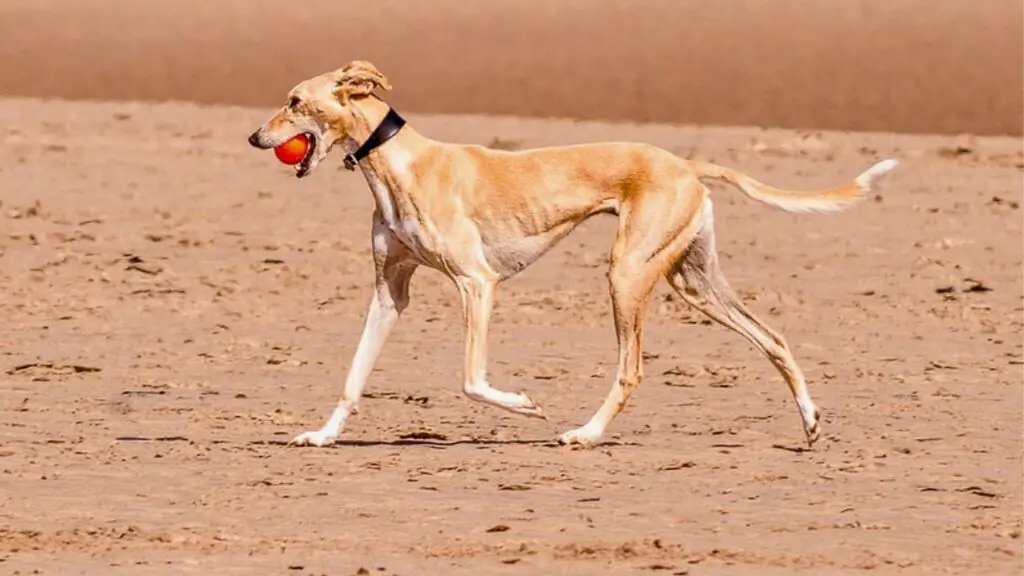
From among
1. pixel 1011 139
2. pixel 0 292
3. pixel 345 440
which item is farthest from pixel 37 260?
pixel 1011 139

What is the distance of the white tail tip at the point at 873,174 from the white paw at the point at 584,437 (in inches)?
58.1

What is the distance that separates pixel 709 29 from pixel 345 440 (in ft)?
88.5

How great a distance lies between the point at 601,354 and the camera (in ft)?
42.6

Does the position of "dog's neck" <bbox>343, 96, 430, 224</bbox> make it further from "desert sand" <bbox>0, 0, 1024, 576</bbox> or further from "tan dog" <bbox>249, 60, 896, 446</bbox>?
"desert sand" <bbox>0, 0, 1024, 576</bbox>

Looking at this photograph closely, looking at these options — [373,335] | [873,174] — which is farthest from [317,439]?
[873,174]

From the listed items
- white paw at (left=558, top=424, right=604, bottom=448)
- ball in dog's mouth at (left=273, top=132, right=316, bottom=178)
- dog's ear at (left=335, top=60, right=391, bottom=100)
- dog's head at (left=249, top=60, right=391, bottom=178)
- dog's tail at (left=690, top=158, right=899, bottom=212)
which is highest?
dog's ear at (left=335, top=60, right=391, bottom=100)

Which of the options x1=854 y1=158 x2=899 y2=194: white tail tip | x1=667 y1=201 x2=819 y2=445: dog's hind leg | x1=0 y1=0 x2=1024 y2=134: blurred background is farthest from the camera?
x1=0 y1=0 x2=1024 y2=134: blurred background

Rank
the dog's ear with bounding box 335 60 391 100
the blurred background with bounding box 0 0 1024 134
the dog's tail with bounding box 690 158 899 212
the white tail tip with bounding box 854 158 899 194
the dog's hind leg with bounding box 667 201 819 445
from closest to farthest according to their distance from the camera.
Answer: the dog's ear with bounding box 335 60 391 100 → the white tail tip with bounding box 854 158 899 194 → the dog's tail with bounding box 690 158 899 212 → the dog's hind leg with bounding box 667 201 819 445 → the blurred background with bounding box 0 0 1024 134

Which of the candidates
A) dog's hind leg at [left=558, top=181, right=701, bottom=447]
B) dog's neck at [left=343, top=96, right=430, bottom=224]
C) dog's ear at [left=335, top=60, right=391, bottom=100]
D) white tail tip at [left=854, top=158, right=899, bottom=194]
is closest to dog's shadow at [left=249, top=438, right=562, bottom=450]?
dog's hind leg at [left=558, top=181, right=701, bottom=447]

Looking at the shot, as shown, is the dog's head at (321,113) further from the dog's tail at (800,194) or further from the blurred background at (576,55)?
the blurred background at (576,55)

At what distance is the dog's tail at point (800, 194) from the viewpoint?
10.2 m

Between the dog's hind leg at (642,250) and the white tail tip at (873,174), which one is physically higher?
the white tail tip at (873,174)

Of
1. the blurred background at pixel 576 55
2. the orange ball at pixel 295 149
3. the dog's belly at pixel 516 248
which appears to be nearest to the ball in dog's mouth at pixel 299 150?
the orange ball at pixel 295 149

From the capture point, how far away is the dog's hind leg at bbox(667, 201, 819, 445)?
10312 mm
